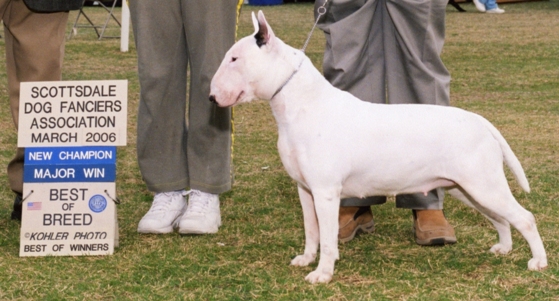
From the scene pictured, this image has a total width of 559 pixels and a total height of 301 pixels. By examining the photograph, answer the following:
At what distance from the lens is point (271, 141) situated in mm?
6234

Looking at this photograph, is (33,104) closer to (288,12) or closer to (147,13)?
(147,13)

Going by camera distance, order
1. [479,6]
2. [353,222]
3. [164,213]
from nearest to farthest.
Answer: [353,222], [164,213], [479,6]

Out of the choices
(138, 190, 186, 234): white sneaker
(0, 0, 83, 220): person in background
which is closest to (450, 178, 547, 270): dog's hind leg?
(138, 190, 186, 234): white sneaker

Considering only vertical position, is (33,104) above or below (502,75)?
above

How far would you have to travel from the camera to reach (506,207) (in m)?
3.23

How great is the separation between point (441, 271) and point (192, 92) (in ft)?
4.58

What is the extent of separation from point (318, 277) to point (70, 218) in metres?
1.14

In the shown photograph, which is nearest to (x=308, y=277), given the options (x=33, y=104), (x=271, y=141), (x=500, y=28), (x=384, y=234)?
(x=384, y=234)

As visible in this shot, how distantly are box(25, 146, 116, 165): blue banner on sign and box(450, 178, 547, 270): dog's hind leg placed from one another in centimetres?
152

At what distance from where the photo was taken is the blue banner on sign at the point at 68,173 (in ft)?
11.9

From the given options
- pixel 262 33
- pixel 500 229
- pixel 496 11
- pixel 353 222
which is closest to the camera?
pixel 262 33

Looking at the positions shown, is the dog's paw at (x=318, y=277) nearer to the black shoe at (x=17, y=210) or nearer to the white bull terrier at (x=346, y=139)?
the white bull terrier at (x=346, y=139)

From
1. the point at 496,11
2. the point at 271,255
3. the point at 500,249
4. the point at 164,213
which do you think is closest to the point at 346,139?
the point at 271,255

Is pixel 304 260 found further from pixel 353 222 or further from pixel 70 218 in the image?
pixel 70 218
